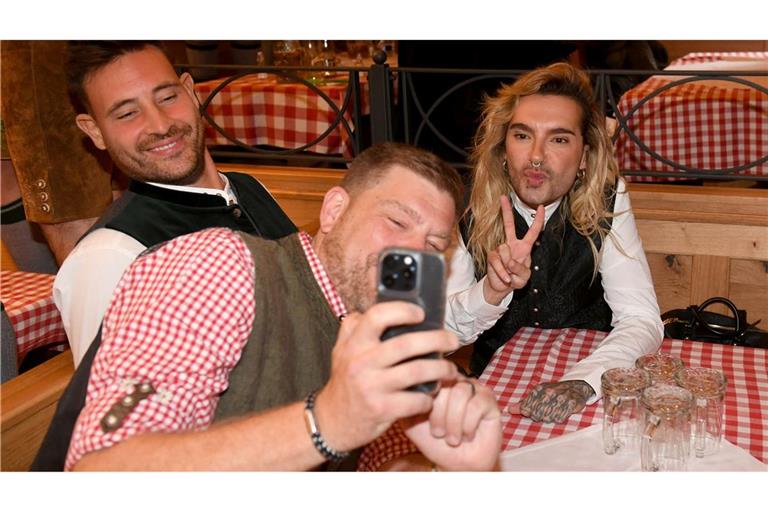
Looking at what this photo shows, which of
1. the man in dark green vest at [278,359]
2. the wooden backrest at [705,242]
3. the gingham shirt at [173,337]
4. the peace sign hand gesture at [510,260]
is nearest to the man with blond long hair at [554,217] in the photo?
the peace sign hand gesture at [510,260]

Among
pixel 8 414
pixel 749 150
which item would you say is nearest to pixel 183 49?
pixel 749 150

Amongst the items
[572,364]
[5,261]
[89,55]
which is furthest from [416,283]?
[5,261]

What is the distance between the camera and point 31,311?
7.77ft

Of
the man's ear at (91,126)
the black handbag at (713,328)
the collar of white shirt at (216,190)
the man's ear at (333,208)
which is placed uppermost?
the man's ear at (91,126)

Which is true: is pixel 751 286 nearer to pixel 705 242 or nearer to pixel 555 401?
pixel 705 242

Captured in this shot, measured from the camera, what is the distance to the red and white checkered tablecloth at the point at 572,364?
1.57 metres

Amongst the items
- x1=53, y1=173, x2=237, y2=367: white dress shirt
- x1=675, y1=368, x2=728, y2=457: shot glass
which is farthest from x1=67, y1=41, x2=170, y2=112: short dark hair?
x1=675, y1=368, x2=728, y2=457: shot glass

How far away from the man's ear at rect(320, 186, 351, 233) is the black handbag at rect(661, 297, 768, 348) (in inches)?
45.8

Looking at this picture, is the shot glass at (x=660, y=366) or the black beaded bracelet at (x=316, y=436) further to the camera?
the shot glass at (x=660, y=366)

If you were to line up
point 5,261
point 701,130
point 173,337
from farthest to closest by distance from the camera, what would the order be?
point 701,130 < point 5,261 < point 173,337

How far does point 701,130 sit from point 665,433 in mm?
2516

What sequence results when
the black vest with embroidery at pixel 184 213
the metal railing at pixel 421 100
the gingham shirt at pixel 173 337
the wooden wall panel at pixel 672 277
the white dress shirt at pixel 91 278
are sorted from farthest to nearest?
the wooden wall panel at pixel 672 277
the metal railing at pixel 421 100
the black vest with embroidery at pixel 184 213
the white dress shirt at pixel 91 278
the gingham shirt at pixel 173 337

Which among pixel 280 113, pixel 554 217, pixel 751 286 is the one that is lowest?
pixel 751 286

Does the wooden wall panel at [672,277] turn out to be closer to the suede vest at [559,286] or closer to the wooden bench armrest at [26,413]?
the suede vest at [559,286]
